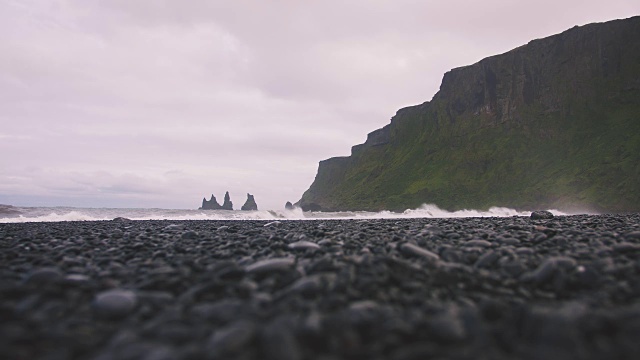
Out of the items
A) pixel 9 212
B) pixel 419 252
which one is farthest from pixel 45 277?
pixel 9 212

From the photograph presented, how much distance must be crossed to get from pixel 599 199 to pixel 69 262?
72.5 m

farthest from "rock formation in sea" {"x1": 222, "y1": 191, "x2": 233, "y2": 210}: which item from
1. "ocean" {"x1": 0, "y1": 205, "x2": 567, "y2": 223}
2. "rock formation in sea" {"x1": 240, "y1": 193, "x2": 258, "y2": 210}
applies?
"ocean" {"x1": 0, "y1": 205, "x2": 567, "y2": 223}

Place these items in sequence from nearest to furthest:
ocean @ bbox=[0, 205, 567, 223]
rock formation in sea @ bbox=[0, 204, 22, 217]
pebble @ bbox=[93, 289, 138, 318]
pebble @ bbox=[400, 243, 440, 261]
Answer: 1. pebble @ bbox=[93, 289, 138, 318]
2. pebble @ bbox=[400, 243, 440, 261]
3. ocean @ bbox=[0, 205, 567, 223]
4. rock formation in sea @ bbox=[0, 204, 22, 217]

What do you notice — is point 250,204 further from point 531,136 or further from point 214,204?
point 531,136

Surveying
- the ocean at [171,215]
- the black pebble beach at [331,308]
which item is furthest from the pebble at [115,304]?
the ocean at [171,215]

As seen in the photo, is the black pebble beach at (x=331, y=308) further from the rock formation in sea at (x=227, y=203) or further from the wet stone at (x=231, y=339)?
the rock formation in sea at (x=227, y=203)

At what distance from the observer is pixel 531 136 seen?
8306 cm

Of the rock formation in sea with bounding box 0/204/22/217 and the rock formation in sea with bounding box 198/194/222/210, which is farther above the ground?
the rock formation in sea with bounding box 198/194/222/210

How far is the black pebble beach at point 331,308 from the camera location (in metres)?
2.21

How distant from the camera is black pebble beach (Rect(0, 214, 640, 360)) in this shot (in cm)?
221

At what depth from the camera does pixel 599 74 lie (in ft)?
265

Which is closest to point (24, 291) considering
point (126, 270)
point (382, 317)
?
point (126, 270)

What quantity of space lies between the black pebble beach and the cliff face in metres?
67.5

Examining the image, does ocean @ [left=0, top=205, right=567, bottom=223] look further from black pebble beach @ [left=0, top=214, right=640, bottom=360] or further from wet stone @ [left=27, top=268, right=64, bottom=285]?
black pebble beach @ [left=0, top=214, right=640, bottom=360]
